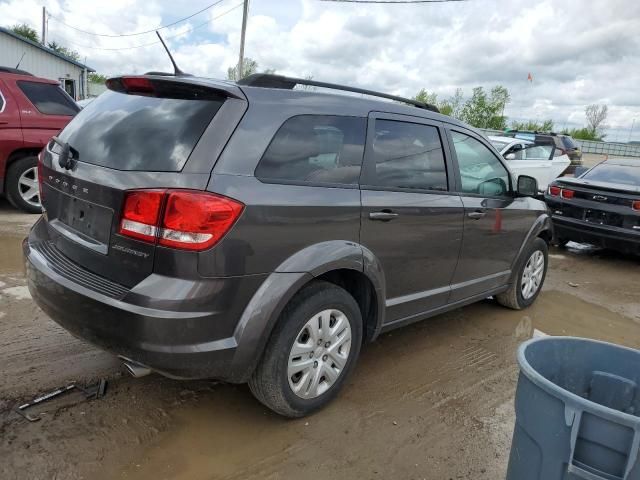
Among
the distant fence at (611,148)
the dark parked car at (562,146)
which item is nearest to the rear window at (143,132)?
the dark parked car at (562,146)

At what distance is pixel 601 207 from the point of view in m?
7.05

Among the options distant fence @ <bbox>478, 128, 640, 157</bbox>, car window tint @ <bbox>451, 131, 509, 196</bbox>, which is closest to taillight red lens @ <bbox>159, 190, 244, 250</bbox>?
car window tint @ <bbox>451, 131, 509, 196</bbox>

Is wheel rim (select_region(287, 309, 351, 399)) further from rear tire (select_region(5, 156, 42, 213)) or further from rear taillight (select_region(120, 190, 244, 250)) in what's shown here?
rear tire (select_region(5, 156, 42, 213))

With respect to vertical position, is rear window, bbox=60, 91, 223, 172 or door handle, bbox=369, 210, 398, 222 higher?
rear window, bbox=60, 91, 223, 172

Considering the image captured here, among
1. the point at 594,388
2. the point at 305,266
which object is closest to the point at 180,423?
the point at 305,266

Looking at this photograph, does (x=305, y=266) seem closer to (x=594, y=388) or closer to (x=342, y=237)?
(x=342, y=237)

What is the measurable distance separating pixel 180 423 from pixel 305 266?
1.11 m

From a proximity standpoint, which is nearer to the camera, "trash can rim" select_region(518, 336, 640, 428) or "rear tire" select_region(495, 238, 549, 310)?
"trash can rim" select_region(518, 336, 640, 428)

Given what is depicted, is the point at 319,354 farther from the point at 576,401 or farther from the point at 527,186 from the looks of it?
the point at 527,186

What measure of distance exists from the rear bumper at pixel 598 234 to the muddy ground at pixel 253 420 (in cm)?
358

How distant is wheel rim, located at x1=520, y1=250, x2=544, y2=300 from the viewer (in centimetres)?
494

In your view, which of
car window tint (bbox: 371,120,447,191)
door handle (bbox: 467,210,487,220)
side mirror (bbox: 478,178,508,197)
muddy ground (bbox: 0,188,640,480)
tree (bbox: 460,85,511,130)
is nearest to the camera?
muddy ground (bbox: 0,188,640,480)

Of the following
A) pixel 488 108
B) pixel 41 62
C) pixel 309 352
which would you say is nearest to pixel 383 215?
pixel 309 352

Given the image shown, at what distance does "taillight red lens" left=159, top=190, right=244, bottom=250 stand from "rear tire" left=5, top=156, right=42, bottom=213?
5.34m
